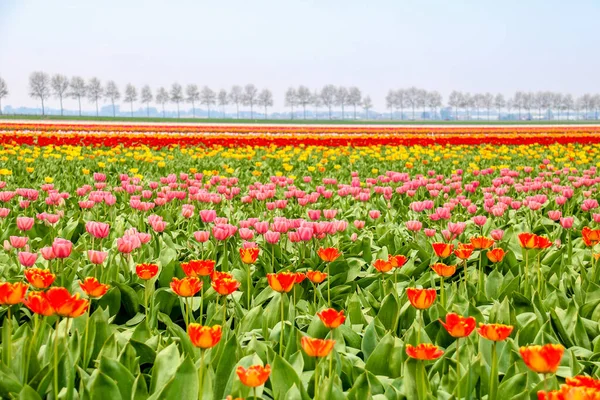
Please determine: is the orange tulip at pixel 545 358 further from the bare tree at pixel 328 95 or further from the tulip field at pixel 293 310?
the bare tree at pixel 328 95

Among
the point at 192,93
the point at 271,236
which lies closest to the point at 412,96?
the point at 192,93

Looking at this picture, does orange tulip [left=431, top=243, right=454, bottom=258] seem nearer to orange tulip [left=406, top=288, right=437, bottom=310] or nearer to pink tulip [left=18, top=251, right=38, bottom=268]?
orange tulip [left=406, top=288, right=437, bottom=310]

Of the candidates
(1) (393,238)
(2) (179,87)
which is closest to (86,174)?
(1) (393,238)

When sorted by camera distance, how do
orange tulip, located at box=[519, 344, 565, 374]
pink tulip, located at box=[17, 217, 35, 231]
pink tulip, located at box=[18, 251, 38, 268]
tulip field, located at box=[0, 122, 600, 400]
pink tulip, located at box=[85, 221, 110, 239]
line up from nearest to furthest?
orange tulip, located at box=[519, 344, 565, 374] < tulip field, located at box=[0, 122, 600, 400] < pink tulip, located at box=[18, 251, 38, 268] < pink tulip, located at box=[85, 221, 110, 239] < pink tulip, located at box=[17, 217, 35, 231]

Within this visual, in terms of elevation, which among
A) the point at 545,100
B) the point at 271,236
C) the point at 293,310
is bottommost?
the point at 293,310

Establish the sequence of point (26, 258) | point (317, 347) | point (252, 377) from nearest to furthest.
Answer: point (252, 377) < point (317, 347) < point (26, 258)

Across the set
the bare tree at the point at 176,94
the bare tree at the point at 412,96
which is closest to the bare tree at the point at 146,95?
the bare tree at the point at 176,94

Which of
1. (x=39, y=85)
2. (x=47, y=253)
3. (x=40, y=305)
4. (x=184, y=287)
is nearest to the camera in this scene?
(x=40, y=305)

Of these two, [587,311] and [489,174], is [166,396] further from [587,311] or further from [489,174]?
[489,174]

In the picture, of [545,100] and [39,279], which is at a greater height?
[545,100]

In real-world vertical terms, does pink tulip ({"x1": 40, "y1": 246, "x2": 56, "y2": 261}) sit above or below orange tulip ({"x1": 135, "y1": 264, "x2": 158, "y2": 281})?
above

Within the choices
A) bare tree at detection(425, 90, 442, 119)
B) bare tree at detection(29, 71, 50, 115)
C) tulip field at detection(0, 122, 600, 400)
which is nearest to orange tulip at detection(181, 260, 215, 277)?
tulip field at detection(0, 122, 600, 400)

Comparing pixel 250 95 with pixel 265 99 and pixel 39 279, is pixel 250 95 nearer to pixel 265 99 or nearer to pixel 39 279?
pixel 265 99

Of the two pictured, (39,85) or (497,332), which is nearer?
(497,332)
